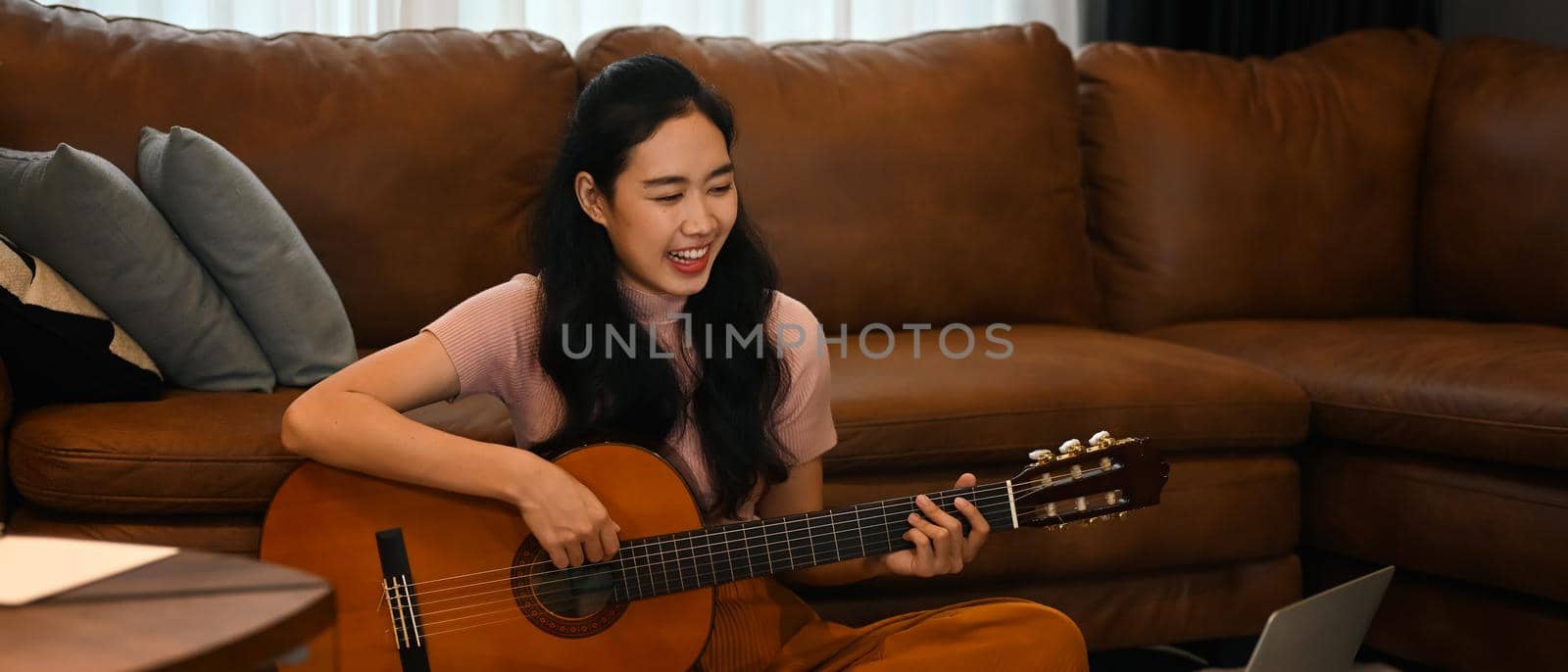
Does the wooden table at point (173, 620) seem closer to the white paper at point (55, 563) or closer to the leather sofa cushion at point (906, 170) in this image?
the white paper at point (55, 563)

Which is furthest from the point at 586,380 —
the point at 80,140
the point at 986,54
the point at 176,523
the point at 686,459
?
the point at 986,54

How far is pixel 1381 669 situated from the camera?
210cm

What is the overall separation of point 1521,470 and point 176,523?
181 centimetres

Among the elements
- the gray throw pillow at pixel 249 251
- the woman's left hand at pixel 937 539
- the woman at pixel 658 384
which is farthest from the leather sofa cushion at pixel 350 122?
the woman's left hand at pixel 937 539

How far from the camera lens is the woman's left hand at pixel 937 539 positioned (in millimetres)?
1434

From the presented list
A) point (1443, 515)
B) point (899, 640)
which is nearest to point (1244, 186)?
point (1443, 515)

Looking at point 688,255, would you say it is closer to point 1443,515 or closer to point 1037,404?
point 1037,404

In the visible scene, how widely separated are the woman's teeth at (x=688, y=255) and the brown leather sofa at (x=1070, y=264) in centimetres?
45

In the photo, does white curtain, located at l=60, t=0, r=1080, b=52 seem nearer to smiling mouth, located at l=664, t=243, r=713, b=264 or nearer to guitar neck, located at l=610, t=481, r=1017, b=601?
smiling mouth, located at l=664, t=243, r=713, b=264

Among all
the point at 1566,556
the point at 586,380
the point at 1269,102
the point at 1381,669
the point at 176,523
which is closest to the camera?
the point at 586,380

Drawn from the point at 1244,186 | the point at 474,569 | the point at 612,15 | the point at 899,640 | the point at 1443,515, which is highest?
the point at 612,15

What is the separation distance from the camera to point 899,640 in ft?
4.84

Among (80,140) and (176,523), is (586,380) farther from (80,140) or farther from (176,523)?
(80,140)

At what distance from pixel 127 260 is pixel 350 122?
21.4 inches
